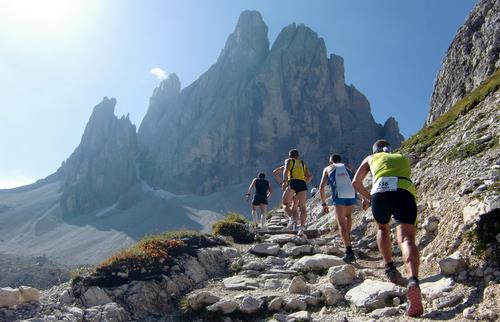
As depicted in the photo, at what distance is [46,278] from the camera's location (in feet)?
129

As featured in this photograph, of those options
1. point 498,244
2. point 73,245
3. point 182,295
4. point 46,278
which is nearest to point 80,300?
point 182,295

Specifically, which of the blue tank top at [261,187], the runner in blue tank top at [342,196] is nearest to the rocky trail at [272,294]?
the runner in blue tank top at [342,196]

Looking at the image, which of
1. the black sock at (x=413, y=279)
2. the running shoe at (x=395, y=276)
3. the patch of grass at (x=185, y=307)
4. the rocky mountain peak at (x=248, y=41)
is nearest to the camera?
the black sock at (x=413, y=279)

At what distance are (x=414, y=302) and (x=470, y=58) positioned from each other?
3007 cm

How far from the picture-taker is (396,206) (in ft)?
23.3

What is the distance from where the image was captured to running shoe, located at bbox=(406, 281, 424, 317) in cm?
565

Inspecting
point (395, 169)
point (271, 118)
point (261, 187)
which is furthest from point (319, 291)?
point (271, 118)

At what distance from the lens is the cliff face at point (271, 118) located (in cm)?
14312

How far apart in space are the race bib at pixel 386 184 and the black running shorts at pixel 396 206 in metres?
0.07

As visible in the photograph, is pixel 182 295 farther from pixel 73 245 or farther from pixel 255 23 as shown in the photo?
pixel 255 23

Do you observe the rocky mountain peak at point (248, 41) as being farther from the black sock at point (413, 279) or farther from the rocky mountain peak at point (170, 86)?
the black sock at point (413, 279)

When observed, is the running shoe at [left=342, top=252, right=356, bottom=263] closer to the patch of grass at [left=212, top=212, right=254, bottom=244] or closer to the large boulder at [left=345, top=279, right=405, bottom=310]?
the large boulder at [left=345, top=279, right=405, bottom=310]

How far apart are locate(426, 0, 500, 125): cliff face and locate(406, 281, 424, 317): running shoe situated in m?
23.8

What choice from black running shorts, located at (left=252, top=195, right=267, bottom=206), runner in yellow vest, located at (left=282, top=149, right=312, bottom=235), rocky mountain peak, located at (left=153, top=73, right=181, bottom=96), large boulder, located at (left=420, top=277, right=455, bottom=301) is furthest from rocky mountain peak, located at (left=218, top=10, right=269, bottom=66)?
large boulder, located at (left=420, top=277, right=455, bottom=301)
